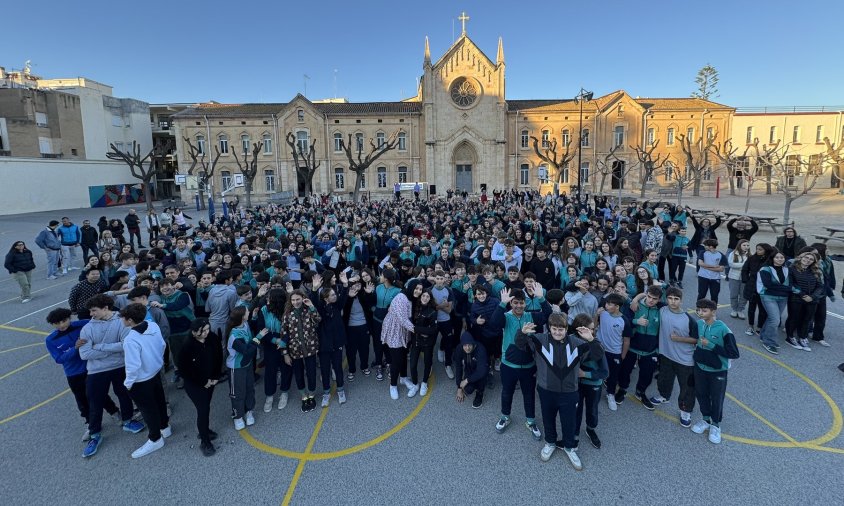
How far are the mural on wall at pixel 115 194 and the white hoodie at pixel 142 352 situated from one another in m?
44.7

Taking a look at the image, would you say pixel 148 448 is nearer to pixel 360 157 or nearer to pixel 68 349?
pixel 68 349

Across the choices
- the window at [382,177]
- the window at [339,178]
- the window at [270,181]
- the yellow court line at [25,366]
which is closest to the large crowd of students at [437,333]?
the yellow court line at [25,366]

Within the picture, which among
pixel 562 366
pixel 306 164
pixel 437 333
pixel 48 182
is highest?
pixel 306 164

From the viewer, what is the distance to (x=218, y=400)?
19.1ft

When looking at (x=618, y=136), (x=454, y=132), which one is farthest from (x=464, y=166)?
(x=618, y=136)

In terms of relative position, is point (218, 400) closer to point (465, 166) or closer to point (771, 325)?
point (771, 325)

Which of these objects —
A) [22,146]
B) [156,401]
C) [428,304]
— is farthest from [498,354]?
[22,146]

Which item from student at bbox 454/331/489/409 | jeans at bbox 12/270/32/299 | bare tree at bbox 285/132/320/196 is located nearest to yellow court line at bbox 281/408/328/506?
student at bbox 454/331/489/409

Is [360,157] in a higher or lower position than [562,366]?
higher

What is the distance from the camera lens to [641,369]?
17.9 feet

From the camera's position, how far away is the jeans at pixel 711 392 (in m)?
4.62

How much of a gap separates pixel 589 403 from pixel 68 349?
5959 mm

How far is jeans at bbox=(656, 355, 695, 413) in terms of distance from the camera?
194 inches

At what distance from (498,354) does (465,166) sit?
Answer: 129ft
